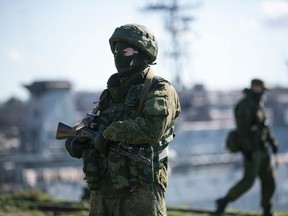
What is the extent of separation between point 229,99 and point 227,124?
12.9 m

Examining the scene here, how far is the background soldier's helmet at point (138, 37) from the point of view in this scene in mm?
4566

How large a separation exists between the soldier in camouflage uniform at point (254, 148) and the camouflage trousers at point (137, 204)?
4526 millimetres

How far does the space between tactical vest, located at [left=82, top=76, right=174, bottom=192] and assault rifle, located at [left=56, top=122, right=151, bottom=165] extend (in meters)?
0.04

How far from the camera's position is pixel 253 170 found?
9.02m

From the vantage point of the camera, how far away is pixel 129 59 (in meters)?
4.63

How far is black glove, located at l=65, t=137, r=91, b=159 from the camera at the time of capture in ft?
15.3

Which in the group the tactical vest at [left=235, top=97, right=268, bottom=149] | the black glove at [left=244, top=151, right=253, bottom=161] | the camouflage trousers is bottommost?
the camouflage trousers

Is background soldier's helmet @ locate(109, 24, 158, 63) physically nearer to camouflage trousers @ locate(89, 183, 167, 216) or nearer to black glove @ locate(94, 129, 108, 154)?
black glove @ locate(94, 129, 108, 154)

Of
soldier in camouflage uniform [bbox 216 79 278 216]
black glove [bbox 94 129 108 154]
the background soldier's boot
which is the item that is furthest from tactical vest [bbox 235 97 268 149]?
black glove [bbox 94 129 108 154]

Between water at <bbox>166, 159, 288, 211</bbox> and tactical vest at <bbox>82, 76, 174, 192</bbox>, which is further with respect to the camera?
water at <bbox>166, 159, 288, 211</bbox>

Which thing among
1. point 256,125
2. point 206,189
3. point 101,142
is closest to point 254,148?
point 256,125

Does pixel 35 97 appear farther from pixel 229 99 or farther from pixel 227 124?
pixel 229 99

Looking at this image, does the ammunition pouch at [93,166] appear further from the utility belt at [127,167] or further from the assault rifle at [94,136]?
the assault rifle at [94,136]

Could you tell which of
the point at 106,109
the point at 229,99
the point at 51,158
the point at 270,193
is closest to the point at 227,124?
the point at 229,99
